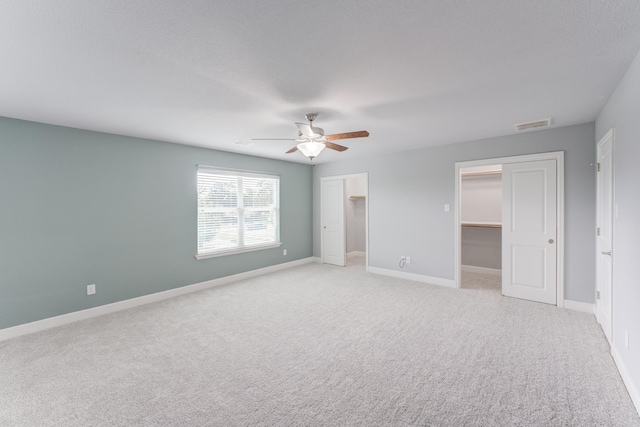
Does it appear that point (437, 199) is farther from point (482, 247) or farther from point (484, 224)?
point (482, 247)

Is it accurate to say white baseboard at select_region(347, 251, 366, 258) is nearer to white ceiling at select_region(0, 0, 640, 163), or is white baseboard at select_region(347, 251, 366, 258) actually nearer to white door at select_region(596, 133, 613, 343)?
white ceiling at select_region(0, 0, 640, 163)

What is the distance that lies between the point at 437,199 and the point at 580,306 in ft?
7.60

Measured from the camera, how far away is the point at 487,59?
2.00m

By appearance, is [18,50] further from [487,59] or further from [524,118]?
[524,118]

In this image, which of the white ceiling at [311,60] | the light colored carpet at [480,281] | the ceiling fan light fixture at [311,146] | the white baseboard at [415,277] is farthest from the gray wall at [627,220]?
the ceiling fan light fixture at [311,146]

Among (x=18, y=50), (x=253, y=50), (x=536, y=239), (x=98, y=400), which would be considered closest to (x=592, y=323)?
(x=536, y=239)

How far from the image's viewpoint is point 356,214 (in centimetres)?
774

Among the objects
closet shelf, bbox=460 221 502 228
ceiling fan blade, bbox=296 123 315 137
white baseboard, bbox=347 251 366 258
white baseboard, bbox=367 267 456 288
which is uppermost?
ceiling fan blade, bbox=296 123 315 137

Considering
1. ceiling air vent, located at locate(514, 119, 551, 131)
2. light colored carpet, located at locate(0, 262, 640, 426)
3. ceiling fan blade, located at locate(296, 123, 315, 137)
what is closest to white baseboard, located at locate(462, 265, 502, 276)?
light colored carpet, located at locate(0, 262, 640, 426)

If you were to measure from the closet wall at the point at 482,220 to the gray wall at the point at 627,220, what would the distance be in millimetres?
3045

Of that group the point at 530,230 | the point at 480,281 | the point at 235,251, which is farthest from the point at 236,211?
the point at 530,230

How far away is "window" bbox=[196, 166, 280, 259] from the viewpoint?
4910 mm

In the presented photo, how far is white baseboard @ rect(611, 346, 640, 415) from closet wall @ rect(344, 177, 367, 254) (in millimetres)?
5376

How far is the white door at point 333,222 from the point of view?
21.0ft
